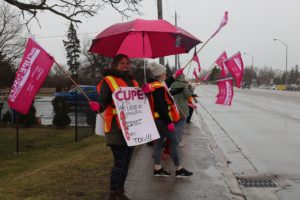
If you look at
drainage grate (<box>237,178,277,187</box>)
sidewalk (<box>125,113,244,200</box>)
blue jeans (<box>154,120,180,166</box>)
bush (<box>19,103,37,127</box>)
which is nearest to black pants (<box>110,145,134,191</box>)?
sidewalk (<box>125,113,244,200</box>)

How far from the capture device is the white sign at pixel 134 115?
4.98m

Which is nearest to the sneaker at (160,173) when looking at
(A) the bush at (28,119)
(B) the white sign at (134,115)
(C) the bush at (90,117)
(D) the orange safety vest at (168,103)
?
(D) the orange safety vest at (168,103)

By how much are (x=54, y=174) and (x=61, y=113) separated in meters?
10.4

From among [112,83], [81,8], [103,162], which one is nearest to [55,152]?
[103,162]

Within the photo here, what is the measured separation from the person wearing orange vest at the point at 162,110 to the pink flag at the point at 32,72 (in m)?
1.32

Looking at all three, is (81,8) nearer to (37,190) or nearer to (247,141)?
(247,141)

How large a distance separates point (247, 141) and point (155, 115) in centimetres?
648

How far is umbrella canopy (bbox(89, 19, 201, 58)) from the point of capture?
5.68m

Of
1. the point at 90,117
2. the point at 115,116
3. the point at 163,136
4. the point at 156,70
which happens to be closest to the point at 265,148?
the point at 163,136

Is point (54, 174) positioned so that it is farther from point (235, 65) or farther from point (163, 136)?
point (235, 65)

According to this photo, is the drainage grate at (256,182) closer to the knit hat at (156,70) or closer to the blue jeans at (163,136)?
the blue jeans at (163,136)

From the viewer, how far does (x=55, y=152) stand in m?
12.0

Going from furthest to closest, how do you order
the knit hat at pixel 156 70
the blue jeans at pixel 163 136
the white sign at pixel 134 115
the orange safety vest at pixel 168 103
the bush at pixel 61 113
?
1. the bush at pixel 61 113
2. the blue jeans at pixel 163 136
3. the knit hat at pixel 156 70
4. the orange safety vest at pixel 168 103
5. the white sign at pixel 134 115

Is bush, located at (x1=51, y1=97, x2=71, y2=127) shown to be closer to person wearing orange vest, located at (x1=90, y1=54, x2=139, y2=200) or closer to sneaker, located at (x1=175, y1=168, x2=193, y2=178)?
sneaker, located at (x1=175, y1=168, x2=193, y2=178)
